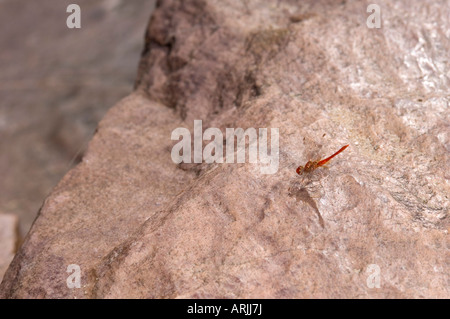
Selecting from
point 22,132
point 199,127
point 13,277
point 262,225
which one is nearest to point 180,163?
point 199,127

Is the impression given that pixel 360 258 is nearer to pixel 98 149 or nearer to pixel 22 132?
pixel 98 149

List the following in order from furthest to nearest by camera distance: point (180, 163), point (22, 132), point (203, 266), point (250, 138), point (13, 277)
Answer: point (22, 132), point (180, 163), point (250, 138), point (13, 277), point (203, 266)

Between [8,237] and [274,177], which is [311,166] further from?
[8,237]

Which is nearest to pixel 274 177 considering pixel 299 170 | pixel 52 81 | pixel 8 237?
pixel 299 170

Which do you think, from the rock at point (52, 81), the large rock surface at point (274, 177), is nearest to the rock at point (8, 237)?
the rock at point (52, 81)

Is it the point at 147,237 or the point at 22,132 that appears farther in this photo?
Answer: the point at 22,132

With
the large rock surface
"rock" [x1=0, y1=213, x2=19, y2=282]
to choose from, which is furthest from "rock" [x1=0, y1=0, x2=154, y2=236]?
the large rock surface

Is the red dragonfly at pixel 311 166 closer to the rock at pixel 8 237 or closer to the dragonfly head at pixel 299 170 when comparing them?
the dragonfly head at pixel 299 170
